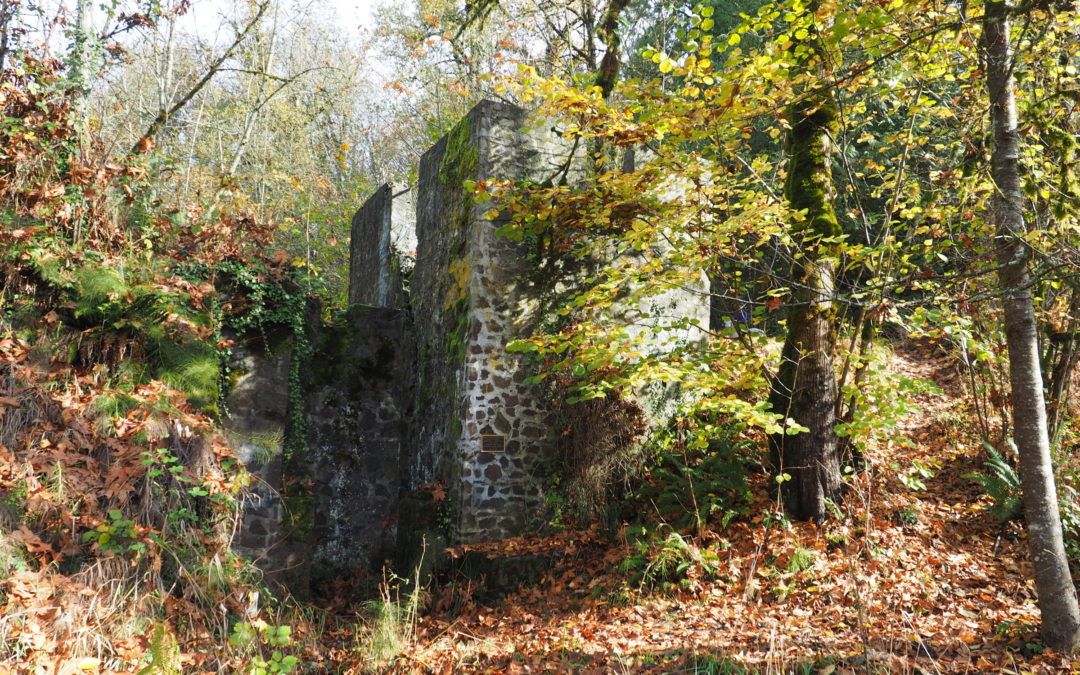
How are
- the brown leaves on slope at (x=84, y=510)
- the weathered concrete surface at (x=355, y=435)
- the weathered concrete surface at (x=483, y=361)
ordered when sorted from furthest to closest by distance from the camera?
the weathered concrete surface at (x=355, y=435) → the weathered concrete surface at (x=483, y=361) → the brown leaves on slope at (x=84, y=510)

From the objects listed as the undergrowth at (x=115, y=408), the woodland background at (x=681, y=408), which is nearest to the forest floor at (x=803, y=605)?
the woodland background at (x=681, y=408)

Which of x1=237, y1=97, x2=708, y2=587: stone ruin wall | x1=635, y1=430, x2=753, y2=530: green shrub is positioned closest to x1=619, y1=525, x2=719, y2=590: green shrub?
x1=635, y1=430, x2=753, y2=530: green shrub

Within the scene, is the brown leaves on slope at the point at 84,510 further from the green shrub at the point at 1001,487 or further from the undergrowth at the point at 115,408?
the green shrub at the point at 1001,487

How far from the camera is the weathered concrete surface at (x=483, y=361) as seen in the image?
23.3ft

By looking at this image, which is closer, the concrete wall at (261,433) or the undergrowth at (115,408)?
the undergrowth at (115,408)

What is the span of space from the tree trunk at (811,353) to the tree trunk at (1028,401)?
5.31ft

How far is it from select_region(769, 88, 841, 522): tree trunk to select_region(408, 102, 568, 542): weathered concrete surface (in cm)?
270

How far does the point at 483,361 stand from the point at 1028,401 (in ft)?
16.0

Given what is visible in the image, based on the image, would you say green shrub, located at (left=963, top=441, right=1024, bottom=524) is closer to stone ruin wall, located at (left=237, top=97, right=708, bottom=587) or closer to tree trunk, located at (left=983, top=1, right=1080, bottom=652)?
tree trunk, located at (left=983, top=1, right=1080, bottom=652)

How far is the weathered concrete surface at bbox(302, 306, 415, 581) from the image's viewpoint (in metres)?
7.86

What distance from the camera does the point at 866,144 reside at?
10875mm

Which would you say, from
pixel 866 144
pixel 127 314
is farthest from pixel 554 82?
pixel 866 144

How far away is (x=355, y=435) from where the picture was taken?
8242mm

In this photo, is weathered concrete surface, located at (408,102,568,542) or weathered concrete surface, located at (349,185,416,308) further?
weathered concrete surface, located at (349,185,416,308)
